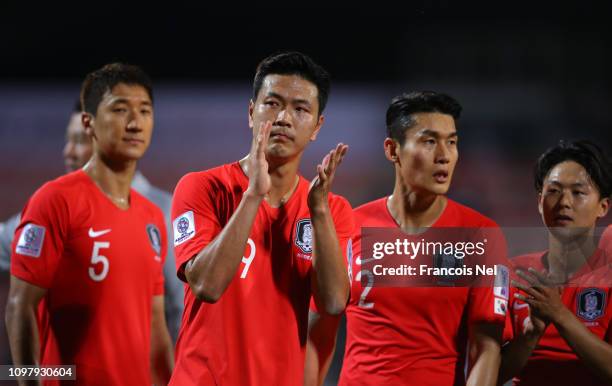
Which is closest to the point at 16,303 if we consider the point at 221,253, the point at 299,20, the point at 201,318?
the point at 201,318

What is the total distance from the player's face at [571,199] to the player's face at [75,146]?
2057 mm

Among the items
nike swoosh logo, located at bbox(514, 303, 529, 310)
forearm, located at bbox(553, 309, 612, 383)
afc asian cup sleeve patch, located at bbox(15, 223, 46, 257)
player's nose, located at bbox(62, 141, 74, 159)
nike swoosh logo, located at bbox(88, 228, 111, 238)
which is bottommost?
forearm, located at bbox(553, 309, 612, 383)

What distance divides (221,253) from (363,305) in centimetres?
82

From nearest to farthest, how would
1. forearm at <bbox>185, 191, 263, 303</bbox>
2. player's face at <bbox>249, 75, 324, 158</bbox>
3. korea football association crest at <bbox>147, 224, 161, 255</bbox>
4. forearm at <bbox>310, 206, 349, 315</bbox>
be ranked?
forearm at <bbox>185, 191, 263, 303</bbox>, forearm at <bbox>310, 206, 349, 315</bbox>, player's face at <bbox>249, 75, 324, 158</bbox>, korea football association crest at <bbox>147, 224, 161, 255</bbox>

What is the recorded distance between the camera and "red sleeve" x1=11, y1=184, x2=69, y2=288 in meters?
2.60

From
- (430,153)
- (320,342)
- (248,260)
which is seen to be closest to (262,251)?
(248,260)

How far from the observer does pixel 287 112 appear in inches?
91.2

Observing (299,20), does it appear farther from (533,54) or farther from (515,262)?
(515,262)

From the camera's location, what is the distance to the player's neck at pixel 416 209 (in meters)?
2.75

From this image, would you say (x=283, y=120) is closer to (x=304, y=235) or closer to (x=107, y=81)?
(x=304, y=235)

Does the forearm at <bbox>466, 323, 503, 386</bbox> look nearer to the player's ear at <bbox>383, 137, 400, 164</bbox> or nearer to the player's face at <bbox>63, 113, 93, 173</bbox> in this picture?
the player's ear at <bbox>383, 137, 400, 164</bbox>

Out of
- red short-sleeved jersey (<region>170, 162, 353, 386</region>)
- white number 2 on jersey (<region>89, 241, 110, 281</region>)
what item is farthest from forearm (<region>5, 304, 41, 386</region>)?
red short-sleeved jersey (<region>170, 162, 353, 386</region>)

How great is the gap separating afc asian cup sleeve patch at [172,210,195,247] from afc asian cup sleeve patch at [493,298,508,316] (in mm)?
1093

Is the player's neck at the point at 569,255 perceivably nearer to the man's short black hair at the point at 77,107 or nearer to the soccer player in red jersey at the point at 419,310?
the soccer player in red jersey at the point at 419,310
